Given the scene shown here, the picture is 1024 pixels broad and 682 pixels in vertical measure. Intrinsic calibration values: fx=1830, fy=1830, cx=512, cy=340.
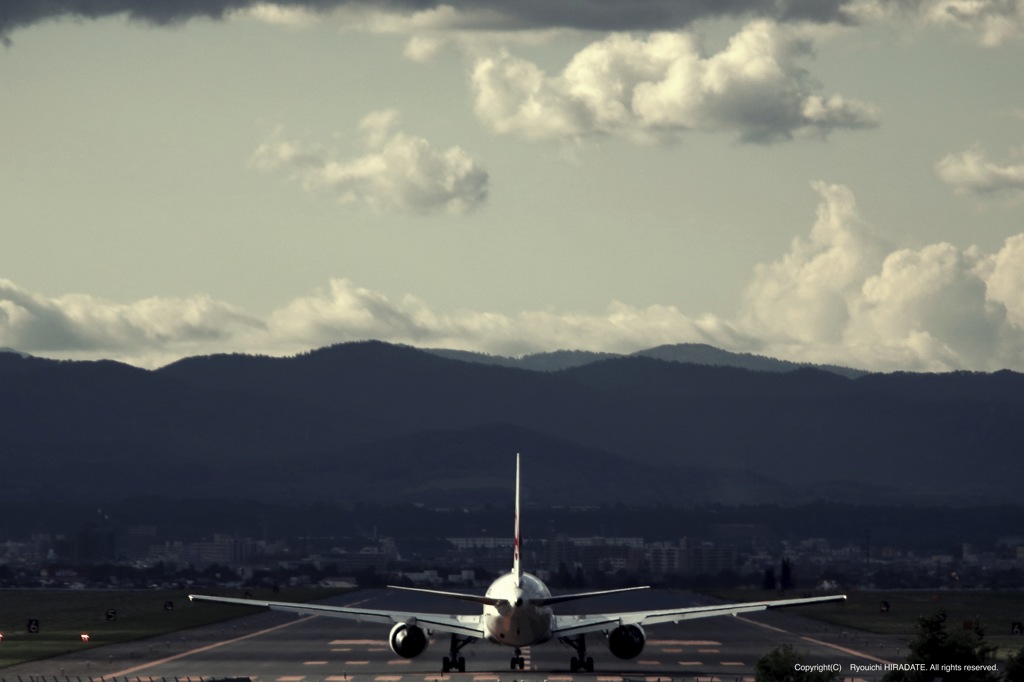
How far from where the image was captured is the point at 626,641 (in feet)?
249

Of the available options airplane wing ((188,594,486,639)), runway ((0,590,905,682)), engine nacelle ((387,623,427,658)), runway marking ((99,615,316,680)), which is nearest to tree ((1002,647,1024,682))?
runway ((0,590,905,682))

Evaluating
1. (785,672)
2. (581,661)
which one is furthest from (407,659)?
(785,672)

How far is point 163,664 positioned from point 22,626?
42732 mm

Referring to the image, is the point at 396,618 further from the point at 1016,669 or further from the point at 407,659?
the point at 1016,669

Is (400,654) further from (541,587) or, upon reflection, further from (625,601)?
(625,601)

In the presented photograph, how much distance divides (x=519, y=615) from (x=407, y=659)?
10122mm

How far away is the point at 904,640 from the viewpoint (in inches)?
4094

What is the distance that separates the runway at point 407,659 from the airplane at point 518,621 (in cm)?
121

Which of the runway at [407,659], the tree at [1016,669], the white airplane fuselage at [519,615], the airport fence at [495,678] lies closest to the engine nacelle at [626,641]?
the runway at [407,659]

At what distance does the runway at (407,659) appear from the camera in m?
76.0

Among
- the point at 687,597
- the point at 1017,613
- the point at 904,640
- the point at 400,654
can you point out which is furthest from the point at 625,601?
the point at 400,654

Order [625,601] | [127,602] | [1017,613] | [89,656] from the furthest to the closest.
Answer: [127,602] < [625,601] < [1017,613] < [89,656]

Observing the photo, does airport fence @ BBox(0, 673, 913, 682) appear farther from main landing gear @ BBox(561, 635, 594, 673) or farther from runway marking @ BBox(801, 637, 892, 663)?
runway marking @ BBox(801, 637, 892, 663)

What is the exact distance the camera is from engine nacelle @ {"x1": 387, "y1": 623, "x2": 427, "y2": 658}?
75.9 metres
